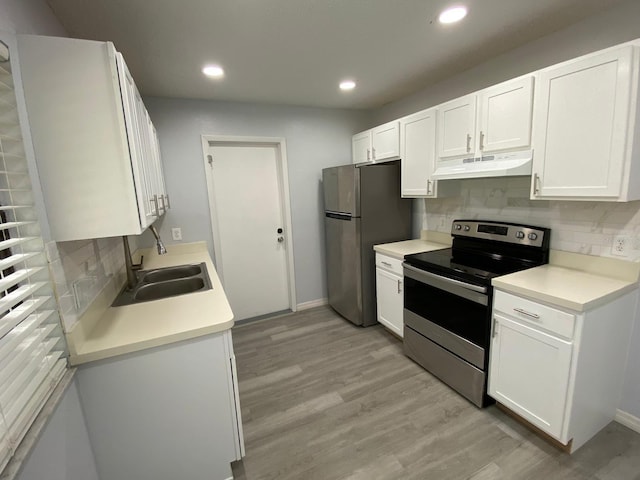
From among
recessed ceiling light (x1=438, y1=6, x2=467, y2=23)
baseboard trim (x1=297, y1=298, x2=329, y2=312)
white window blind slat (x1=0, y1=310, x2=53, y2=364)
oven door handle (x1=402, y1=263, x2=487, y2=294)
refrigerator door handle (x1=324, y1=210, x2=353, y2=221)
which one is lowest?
baseboard trim (x1=297, y1=298, x2=329, y2=312)

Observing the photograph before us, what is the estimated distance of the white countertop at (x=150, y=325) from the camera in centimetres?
123

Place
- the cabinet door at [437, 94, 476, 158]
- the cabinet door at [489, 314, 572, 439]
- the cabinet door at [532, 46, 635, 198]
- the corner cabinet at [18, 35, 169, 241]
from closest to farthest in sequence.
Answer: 1. the corner cabinet at [18, 35, 169, 241]
2. the cabinet door at [532, 46, 635, 198]
3. the cabinet door at [489, 314, 572, 439]
4. the cabinet door at [437, 94, 476, 158]

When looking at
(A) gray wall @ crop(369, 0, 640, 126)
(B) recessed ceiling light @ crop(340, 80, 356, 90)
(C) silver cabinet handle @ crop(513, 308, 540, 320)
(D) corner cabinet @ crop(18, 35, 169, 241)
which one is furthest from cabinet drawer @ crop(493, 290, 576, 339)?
(B) recessed ceiling light @ crop(340, 80, 356, 90)

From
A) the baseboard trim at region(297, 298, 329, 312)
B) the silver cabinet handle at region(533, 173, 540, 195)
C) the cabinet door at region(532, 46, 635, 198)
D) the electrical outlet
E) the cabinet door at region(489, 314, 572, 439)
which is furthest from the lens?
the baseboard trim at region(297, 298, 329, 312)

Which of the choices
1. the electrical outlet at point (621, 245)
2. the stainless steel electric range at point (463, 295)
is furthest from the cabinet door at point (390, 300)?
the electrical outlet at point (621, 245)

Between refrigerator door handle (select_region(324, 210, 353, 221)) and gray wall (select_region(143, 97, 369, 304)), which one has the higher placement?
gray wall (select_region(143, 97, 369, 304))

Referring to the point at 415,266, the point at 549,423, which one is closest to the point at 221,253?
the point at 415,266

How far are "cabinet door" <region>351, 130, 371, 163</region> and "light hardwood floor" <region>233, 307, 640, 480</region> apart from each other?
81.5 inches

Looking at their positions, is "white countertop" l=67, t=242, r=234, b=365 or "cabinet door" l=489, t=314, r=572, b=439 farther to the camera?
"cabinet door" l=489, t=314, r=572, b=439

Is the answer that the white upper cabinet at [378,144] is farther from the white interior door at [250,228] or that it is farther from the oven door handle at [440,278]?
the oven door handle at [440,278]

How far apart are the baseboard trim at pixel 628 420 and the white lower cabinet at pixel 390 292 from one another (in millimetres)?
1421

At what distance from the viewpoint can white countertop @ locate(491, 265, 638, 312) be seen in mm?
1479

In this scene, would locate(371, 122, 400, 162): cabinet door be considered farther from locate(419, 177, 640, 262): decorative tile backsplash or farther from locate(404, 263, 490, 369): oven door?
locate(404, 263, 490, 369): oven door

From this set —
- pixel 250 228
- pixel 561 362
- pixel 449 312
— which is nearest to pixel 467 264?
pixel 449 312
